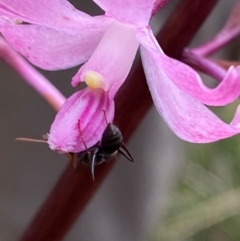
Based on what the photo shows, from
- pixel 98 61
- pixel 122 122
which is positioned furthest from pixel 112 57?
pixel 122 122

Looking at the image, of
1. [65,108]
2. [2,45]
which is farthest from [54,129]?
[2,45]

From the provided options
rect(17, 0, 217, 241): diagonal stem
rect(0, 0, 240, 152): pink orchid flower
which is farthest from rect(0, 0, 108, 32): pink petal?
rect(17, 0, 217, 241): diagonal stem

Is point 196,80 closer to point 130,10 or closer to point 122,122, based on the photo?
point 130,10

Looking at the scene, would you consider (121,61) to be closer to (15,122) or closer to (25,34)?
(25,34)

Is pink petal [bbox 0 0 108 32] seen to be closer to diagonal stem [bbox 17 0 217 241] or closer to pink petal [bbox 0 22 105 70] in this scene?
pink petal [bbox 0 22 105 70]

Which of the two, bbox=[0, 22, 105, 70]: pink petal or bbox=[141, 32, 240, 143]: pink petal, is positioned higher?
bbox=[141, 32, 240, 143]: pink petal

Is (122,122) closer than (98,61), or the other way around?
(98,61)
